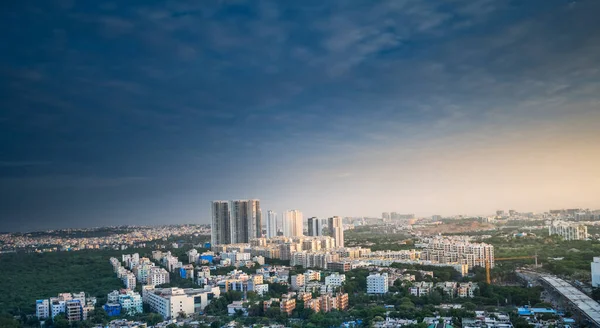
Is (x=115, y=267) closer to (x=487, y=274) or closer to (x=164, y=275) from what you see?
(x=164, y=275)

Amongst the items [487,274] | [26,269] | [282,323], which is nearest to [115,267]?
[26,269]

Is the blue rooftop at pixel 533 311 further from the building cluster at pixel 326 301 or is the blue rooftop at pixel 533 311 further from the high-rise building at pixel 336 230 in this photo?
the high-rise building at pixel 336 230

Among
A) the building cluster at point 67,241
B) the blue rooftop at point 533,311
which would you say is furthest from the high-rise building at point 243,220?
the blue rooftop at point 533,311

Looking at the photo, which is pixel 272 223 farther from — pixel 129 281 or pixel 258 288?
pixel 258 288

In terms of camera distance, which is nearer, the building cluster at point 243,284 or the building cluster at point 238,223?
the building cluster at point 243,284

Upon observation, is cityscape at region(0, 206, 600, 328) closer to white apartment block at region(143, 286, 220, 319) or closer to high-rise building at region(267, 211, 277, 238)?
white apartment block at region(143, 286, 220, 319)

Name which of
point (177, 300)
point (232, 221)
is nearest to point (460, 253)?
point (177, 300)

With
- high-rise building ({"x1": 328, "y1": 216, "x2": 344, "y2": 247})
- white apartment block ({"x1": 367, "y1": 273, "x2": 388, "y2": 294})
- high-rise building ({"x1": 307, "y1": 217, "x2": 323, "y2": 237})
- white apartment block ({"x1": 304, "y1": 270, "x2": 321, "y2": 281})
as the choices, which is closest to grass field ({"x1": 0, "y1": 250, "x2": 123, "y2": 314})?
white apartment block ({"x1": 304, "y1": 270, "x2": 321, "y2": 281})
